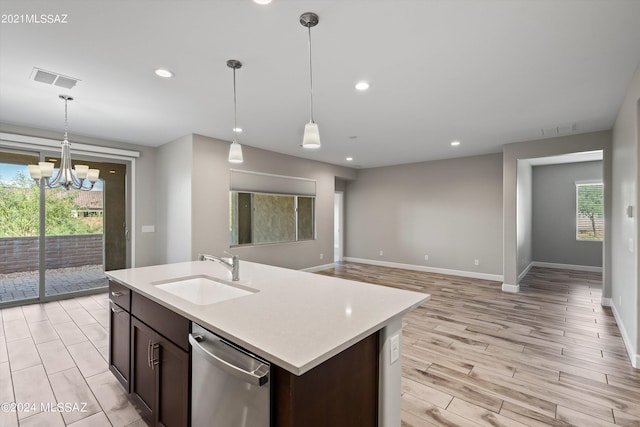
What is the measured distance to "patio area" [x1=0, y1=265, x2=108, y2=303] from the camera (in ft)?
14.1

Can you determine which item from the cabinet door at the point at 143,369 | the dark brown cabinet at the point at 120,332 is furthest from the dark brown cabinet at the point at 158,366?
the dark brown cabinet at the point at 120,332

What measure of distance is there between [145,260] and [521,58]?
5.90m

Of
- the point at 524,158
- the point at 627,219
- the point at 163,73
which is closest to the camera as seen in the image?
the point at 163,73

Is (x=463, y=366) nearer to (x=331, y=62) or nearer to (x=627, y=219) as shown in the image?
(x=627, y=219)

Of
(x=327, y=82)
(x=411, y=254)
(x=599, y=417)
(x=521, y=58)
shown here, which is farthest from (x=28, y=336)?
(x=411, y=254)

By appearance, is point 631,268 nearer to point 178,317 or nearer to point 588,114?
point 588,114

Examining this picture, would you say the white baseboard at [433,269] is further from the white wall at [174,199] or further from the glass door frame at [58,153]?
the glass door frame at [58,153]

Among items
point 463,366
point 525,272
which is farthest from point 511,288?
point 463,366

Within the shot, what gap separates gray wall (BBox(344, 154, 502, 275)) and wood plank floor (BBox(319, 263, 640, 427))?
1.67 meters

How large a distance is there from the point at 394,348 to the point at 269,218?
458cm

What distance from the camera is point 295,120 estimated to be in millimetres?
3902

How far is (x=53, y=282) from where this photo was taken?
459cm

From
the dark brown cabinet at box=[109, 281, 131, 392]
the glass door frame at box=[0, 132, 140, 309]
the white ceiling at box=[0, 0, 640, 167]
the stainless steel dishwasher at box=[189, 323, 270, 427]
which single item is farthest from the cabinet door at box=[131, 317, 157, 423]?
the glass door frame at box=[0, 132, 140, 309]

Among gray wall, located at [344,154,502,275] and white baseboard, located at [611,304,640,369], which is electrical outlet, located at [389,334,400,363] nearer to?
white baseboard, located at [611,304,640,369]
